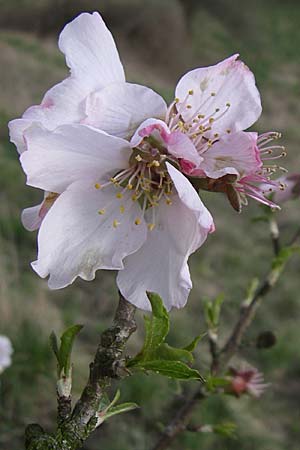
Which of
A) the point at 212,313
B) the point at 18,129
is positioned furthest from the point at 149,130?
the point at 212,313

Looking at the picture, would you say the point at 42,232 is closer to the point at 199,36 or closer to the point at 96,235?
the point at 96,235

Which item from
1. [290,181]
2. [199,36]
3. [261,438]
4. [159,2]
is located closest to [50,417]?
[261,438]

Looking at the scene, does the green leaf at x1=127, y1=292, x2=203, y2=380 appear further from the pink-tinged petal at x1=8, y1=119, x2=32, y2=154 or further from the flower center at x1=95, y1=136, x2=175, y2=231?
the pink-tinged petal at x1=8, y1=119, x2=32, y2=154

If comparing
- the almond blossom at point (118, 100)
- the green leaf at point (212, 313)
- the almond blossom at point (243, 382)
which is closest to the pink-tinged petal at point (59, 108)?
the almond blossom at point (118, 100)

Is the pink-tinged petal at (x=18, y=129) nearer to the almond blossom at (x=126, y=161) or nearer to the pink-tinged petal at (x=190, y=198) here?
the almond blossom at (x=126, y=161)

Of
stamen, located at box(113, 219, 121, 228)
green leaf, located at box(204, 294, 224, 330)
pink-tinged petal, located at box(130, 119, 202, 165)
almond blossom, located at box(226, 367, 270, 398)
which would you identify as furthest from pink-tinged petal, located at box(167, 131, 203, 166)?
almond blossom, located at box(226, 367, 270, 398)

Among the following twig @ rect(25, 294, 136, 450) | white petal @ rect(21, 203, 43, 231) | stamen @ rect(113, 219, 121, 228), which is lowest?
twig @ rect(25, 294, 136, 450)
